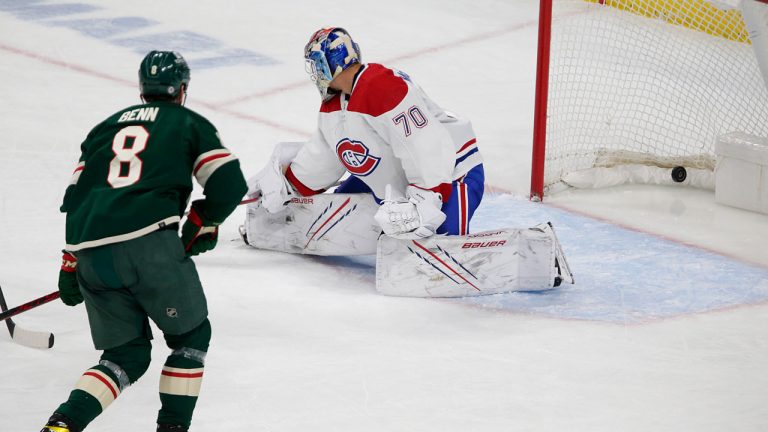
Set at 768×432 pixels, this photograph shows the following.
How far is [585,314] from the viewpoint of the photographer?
370cm

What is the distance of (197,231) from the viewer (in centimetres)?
263

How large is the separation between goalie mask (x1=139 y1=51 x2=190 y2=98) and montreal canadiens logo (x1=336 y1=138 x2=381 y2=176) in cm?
126

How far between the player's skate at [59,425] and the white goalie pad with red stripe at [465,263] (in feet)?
5.03

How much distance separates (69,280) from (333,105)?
4.52ft

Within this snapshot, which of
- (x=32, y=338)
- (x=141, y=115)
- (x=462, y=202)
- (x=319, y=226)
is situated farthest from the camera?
(x=319, y=226)

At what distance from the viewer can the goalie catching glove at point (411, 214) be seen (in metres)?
3.71

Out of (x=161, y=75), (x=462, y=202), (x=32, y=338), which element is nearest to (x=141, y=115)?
(x=161, y=75)

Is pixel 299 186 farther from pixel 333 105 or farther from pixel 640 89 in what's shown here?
pixel 640 89

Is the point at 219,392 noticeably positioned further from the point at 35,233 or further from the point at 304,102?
the point at 304,102

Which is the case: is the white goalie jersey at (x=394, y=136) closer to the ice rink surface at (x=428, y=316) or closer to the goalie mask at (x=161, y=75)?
the ice rink surface at (x=428, y=316)

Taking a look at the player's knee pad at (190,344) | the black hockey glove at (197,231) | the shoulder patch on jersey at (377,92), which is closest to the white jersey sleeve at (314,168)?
the shoulder patch on jersey at (377,92)

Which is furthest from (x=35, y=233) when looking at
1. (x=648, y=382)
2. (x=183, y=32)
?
(x=183, y=32)

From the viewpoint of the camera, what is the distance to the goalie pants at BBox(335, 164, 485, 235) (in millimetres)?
3900

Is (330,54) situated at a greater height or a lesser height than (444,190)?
greater
